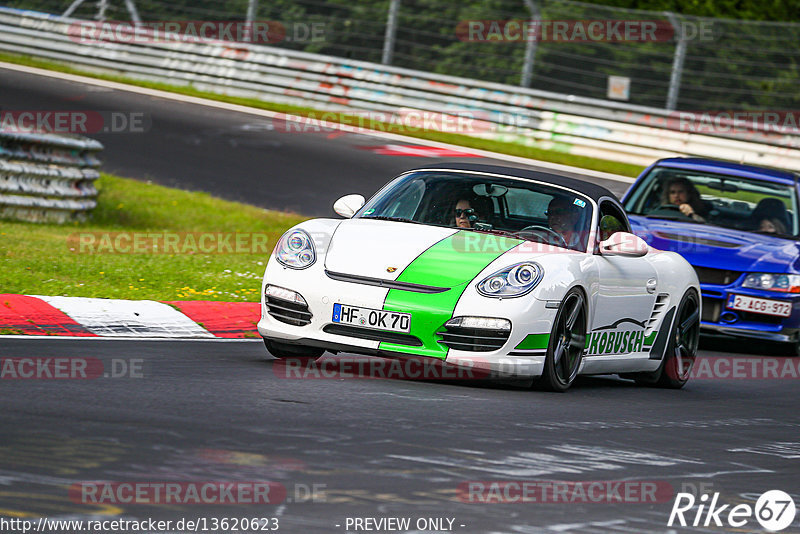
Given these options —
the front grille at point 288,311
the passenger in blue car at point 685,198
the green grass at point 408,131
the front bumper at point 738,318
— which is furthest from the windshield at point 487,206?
the green grass at point 408,131

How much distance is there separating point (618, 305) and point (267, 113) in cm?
1549

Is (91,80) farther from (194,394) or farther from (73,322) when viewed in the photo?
(194,394)

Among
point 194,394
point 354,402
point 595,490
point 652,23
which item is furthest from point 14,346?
point 652,23

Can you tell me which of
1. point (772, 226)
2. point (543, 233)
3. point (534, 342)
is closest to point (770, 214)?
point (772, 226)

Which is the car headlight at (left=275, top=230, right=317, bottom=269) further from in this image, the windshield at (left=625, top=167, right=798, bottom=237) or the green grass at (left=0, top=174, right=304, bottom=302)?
the windshield at (left=625, top=167, right=798, bottom=237)

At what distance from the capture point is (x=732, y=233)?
11.9 m

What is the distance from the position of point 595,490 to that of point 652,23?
56.8ft

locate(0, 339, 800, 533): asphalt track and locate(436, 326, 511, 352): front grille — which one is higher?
locate(436, 326, 511, 352): front grille

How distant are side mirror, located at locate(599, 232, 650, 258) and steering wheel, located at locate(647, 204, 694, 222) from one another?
3893 millimetres

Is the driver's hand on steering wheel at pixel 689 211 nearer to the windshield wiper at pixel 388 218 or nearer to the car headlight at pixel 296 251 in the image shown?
the windshield wiper at pixel 388 218

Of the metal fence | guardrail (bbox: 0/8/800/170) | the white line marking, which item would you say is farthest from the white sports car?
the metal fence

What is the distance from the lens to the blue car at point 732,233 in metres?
11.3

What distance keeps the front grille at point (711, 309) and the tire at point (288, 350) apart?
431cm

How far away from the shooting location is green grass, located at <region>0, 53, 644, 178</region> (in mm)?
21797
